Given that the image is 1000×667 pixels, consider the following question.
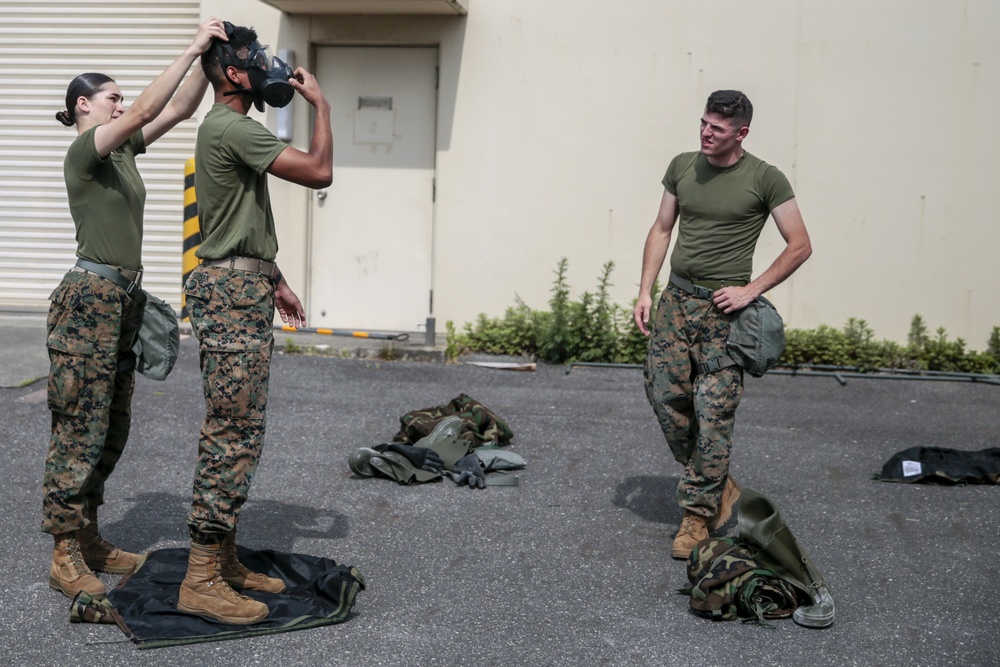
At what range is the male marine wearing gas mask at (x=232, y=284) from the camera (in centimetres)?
435

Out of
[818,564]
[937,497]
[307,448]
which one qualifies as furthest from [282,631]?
[937,497]

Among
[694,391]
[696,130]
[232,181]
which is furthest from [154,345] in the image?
[696,130]

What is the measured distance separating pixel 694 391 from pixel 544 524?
1071mm

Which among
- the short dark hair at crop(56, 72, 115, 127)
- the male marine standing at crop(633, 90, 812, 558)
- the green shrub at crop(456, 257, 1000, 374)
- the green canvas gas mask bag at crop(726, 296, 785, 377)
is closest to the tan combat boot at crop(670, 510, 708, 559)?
the male marine standing at crop(633, 90, 812, 558)

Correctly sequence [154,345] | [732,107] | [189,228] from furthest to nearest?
[189,228] < [732,107] < [154,345]

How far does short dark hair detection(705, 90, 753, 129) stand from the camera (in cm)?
538

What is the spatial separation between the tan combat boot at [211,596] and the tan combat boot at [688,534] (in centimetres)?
201

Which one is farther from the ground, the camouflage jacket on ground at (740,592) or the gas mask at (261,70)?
the gas mask at (261,70)

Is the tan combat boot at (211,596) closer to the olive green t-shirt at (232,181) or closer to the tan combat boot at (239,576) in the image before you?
the tan combat boot at (239,576)

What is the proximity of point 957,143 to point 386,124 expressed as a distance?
5.44m

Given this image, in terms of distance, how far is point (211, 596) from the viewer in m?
4.44

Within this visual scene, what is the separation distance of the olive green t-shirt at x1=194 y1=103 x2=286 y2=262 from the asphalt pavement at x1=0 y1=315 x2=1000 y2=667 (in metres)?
1.52

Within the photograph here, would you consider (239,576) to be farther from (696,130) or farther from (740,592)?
(696,130)

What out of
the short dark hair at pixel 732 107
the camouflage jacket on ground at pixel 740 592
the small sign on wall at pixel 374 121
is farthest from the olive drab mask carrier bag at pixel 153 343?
the small sign on wall at pixel 374 121
